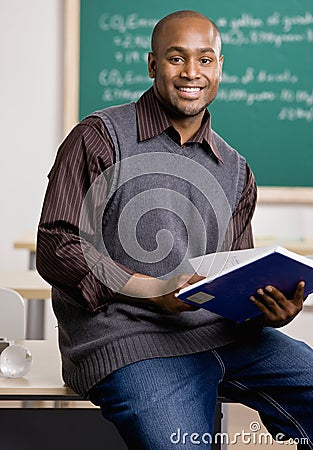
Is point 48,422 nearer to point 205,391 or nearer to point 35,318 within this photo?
point 205,391

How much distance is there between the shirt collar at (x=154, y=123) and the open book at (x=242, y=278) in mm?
263

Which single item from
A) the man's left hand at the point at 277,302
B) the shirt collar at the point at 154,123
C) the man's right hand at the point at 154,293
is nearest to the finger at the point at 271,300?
the man's left hand at the point at 277,302

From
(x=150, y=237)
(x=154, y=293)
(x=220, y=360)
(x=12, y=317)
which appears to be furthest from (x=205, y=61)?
(x=12, y=317)

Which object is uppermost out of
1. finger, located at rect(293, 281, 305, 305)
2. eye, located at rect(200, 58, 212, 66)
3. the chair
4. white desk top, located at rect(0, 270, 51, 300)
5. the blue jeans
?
eye, located at rect(200, 58, 212, 66)

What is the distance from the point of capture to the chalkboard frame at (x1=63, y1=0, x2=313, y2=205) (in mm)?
4793

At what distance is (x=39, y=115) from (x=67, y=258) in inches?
135

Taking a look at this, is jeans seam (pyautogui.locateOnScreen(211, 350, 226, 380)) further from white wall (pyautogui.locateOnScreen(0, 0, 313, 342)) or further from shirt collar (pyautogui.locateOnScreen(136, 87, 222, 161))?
white wall (pyautogui.locateOnScreen(0, 0, 313, 342))

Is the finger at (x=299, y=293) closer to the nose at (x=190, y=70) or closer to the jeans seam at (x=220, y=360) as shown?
the jeans seam at (x=220, y=360)

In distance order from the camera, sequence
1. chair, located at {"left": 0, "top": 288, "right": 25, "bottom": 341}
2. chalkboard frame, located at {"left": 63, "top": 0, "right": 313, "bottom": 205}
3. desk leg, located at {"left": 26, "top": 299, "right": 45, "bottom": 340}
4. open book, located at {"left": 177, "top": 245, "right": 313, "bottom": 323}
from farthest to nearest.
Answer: chalkboard frame, located at {"left": 63, "top": 0, "right": 313, "bottom": 205}
desk leg, located at {"left": 26, "top": 299, "right": 45, "bottom": 340}
chair, located at {"left": 0, "top": 288, "right": 25, "bottom": 341}
open book, located at {"left": 177, "top": 245, "right": 313, "bottom": 323}

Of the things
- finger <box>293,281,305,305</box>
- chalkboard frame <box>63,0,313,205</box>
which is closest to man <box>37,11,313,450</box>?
finger <box>293,281,305,305</box>

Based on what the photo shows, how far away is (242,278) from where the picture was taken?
1.47 metres

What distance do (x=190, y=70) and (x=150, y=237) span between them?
1.08 ft

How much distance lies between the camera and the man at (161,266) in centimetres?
154

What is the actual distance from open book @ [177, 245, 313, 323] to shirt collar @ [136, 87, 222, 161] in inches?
10.4
